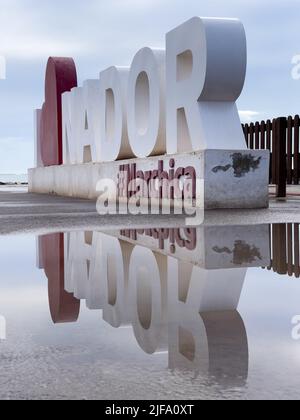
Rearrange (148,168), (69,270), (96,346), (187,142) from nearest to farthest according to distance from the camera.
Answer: (96,346)
(69,270)
(187,142)
(148,168)

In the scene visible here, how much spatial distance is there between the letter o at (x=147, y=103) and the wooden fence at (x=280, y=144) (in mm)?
5630

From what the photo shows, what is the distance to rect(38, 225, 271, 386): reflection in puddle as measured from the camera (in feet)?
9.65

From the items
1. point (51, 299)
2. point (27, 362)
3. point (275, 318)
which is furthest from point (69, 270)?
point (27, 362)

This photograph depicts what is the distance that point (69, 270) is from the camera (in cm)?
539

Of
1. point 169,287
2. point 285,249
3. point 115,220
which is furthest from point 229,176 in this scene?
point 169,287

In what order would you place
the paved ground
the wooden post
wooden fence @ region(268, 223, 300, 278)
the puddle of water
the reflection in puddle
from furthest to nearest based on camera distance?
the wooden post < the paved ground < wooden fence @ region(268, 223, 300, 278) < the reflection in puddle < the puddle of water

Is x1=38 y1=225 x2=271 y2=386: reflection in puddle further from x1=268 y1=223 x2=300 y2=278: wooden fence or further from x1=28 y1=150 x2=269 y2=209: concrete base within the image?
x1=28 y1=150 x2=269 y2=209: concrete base

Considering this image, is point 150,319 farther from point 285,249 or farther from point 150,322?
point 285,249

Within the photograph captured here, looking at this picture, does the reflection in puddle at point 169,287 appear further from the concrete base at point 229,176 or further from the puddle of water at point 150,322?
the concrete base at point 229,176

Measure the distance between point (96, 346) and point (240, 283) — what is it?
1.81 meters

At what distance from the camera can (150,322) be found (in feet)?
11.5

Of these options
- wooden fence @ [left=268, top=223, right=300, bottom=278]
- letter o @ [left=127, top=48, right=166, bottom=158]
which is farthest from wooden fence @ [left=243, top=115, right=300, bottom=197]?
wooden fence @ [left=268, top=223, right=300, bottom=278]
